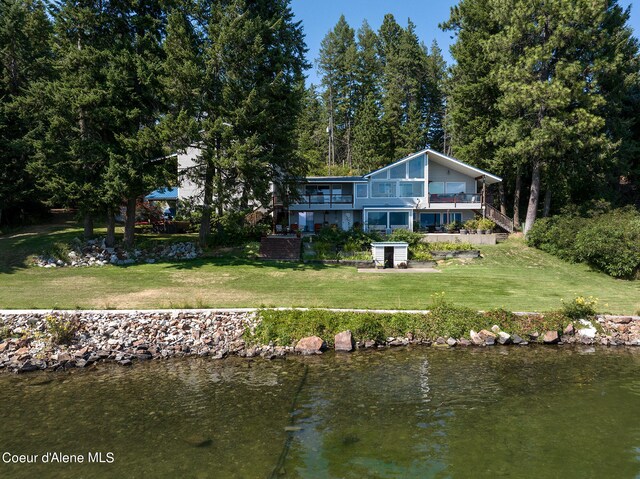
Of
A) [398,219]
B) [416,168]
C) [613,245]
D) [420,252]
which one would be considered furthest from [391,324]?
[416,168]

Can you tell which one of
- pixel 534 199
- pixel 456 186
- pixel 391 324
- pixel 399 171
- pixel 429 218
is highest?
pixel 399 171

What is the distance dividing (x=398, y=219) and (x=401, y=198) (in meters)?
1.86

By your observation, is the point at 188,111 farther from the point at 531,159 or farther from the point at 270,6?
the point at 531,159

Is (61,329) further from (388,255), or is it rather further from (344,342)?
(388,255)

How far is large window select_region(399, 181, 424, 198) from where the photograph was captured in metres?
37.3

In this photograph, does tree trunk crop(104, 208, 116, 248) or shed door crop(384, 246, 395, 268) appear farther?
tree trunk crop(104, 208, 116, 248)

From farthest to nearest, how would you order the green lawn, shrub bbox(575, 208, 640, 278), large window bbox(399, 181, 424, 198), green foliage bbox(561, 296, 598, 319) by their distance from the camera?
large window bbox(399, 181, 424, 198)
shrub bbox(575, 208, 640, 278)
the green lawn
green foliage bbox(561, 296, 598, 319)

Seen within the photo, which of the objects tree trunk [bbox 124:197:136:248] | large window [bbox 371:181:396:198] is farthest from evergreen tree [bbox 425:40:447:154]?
tree trunk [bbox 124:197:136:248]

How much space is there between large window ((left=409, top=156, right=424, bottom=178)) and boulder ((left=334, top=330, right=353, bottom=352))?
25.3 meters

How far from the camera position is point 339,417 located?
9.84m

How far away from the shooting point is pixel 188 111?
25.2 meters

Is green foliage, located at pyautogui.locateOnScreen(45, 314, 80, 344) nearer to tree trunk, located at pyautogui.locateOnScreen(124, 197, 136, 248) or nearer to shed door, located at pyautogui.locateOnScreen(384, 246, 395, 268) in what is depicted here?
tree trunk, located at pyautogui.locateOnScreen(124, 197, 136, 248)

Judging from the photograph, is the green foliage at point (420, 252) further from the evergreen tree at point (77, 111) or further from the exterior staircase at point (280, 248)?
the evergreen tree at point (77, 111)

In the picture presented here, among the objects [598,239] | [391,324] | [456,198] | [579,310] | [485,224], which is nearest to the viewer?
[391,324]
